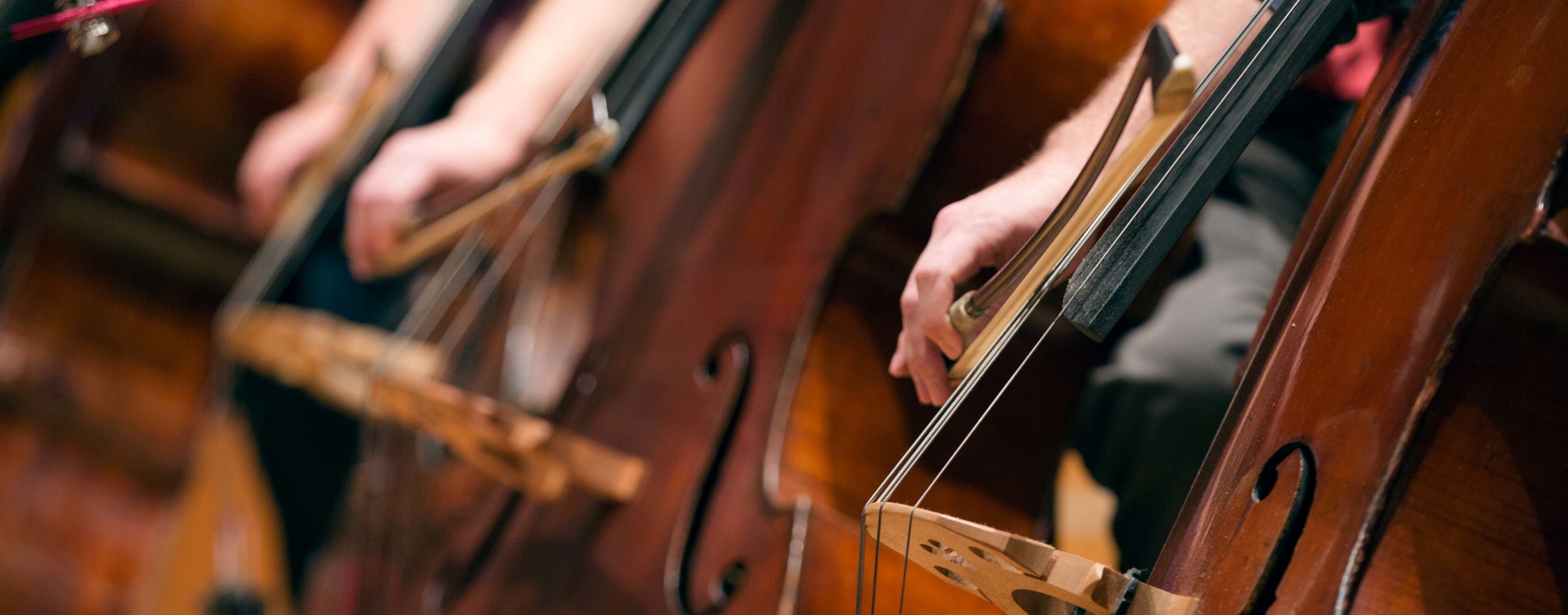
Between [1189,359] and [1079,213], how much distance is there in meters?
0.32

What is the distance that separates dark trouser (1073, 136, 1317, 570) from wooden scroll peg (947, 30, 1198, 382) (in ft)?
0.97

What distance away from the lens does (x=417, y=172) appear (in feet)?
2.97

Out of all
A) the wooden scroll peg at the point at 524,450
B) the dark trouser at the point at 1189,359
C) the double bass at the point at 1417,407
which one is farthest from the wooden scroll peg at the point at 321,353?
the double bass at the point at 1417,407

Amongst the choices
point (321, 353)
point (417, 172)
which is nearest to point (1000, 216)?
point (417, 172)

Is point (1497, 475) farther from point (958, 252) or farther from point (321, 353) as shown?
point (321, 353)

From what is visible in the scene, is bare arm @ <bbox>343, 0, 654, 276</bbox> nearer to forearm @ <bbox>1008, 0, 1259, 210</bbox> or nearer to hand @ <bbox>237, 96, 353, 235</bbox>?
hand @ <bbox>237, 96, 353, 235</bbox>

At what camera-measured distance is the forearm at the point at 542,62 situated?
3.23ft

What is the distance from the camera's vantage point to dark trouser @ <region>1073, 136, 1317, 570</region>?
62 cm

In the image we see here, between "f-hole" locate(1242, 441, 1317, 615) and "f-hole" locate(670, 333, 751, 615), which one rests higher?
"f-hole" locate(1242, 441, 1317, 615)

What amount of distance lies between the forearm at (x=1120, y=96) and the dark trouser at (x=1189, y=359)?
A: 25 centimetres

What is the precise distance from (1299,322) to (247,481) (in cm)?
108

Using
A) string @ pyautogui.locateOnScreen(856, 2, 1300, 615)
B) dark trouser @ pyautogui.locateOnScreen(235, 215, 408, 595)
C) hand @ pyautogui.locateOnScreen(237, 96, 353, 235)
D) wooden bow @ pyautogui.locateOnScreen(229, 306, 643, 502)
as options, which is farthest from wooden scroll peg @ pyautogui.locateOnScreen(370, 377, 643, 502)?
hand @ pyautogui.locateOnScreen(237, 96, 353, 235)

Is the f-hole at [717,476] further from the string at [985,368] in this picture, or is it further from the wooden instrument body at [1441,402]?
the wooden instrument body at [1441,402]

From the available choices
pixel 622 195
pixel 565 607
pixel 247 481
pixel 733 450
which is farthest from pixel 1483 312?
pixel 247 481
